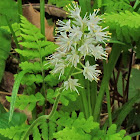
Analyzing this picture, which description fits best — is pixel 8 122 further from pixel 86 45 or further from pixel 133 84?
pixel 133 84

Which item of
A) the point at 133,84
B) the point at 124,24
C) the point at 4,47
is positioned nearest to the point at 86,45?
the point at 124,24

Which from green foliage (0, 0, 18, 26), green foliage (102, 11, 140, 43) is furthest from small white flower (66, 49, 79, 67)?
green foliage (0, 0, 18, 26)

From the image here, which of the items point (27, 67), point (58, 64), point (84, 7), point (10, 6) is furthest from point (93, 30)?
point (10, 6)

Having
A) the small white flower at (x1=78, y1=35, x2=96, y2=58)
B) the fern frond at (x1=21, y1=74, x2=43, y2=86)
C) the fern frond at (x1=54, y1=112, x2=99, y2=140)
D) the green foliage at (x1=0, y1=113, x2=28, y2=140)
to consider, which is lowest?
the green foliage at (x1=0, y1=113, x2=28, y2=140)

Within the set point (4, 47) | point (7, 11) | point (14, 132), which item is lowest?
point (14, 132)

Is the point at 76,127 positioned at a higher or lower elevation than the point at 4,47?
lower

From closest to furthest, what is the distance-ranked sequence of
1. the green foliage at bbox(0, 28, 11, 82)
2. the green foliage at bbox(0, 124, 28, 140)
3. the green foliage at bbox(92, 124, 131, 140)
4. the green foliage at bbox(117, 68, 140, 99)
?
1. the green foliage at bbox(92, 124, 131, 140)
2. the green foliage at bbox(0, 124, 28, 140)
3. the green foliage at bbox(0, 28, 11, 82)
4. the green foliage at bbox(117, 68, 140, 99)

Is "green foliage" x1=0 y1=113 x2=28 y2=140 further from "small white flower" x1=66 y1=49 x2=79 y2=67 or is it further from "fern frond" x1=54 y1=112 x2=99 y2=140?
"small white flower" x1=66 y1=49 x2=79 y2=67

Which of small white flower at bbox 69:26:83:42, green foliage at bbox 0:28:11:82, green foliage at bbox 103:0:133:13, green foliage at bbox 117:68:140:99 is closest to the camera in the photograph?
small white flower at bbox 69:26:83:42

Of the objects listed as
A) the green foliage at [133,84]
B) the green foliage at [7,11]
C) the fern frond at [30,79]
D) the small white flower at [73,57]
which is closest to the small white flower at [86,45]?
the small white flower at [73,57]
